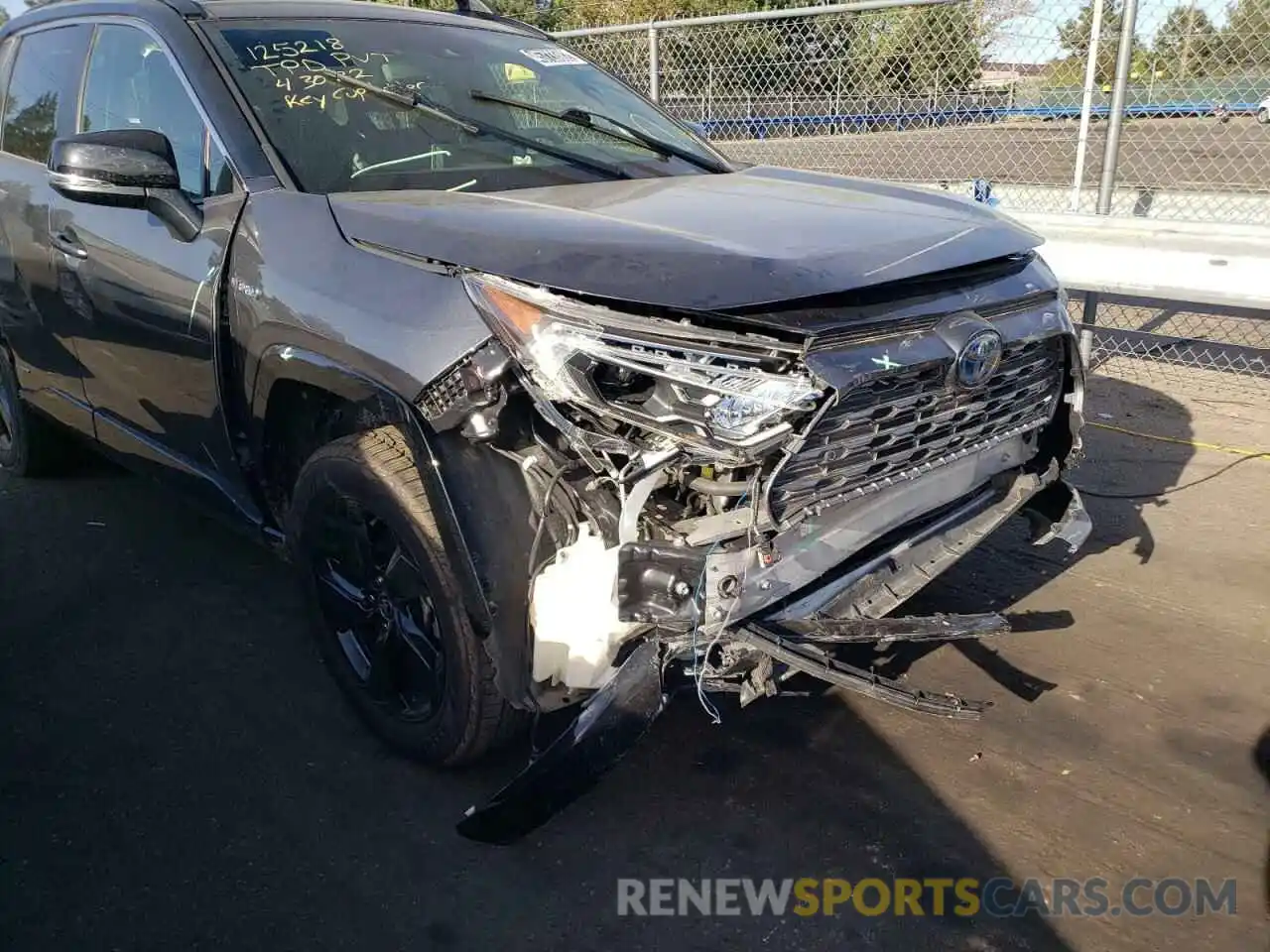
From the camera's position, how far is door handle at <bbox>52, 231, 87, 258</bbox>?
12.1 ft

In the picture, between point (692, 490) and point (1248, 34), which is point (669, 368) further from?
point (1248, 34)

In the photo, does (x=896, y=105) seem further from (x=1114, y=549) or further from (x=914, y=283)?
(x=914, y=283)

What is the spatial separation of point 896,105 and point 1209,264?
330cm

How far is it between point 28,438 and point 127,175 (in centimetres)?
267

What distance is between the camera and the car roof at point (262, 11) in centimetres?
340

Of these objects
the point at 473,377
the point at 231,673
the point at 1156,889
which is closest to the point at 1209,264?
the point at 1156,889

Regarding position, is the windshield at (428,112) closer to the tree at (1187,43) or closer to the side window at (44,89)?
the side window at (44,89)

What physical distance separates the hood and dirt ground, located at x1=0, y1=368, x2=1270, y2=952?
4.42 ft

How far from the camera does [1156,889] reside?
245 centimetres

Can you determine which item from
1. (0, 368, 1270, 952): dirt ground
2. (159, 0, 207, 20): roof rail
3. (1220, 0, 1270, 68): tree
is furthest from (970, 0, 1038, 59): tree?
(159, 0, 207, 20): roof rail

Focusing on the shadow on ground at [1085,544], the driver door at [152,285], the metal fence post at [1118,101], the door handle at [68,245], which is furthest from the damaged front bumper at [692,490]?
the metal fence post at [1118,101]

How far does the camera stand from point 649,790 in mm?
2838

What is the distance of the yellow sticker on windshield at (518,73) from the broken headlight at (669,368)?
188 cm

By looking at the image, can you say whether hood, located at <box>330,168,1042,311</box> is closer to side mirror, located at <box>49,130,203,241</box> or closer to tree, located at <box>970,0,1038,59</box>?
side mirror, located at <box>49,130,203,241</box>
